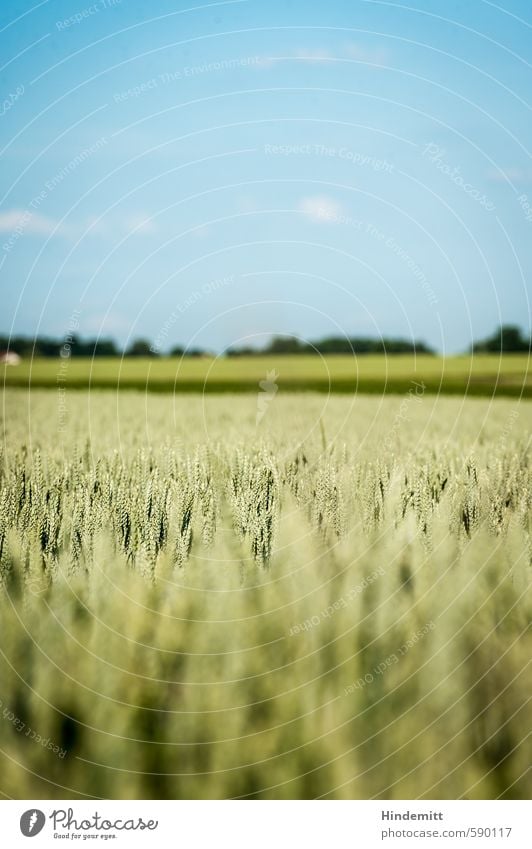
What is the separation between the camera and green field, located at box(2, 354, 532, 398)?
460 inches

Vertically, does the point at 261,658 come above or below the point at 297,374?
below

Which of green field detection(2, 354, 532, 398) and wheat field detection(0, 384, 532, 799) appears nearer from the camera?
wheat field detection(0, 384, 532, 799)

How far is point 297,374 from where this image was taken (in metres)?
12.6

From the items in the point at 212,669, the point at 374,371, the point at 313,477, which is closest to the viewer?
the point at 212,669

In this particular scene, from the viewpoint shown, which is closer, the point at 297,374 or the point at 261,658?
the point at 261,658

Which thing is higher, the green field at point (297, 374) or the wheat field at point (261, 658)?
the green field at point (297, 374)

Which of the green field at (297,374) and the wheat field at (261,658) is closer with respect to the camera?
the wheat field at (261,658)

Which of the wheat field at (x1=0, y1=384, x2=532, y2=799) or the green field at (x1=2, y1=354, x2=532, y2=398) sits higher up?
the green field at (x1=2, y1=354, x2=532, y2=398)

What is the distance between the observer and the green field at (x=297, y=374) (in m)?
11.7

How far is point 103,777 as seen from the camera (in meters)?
1.26

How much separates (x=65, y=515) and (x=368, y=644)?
1.07 m
